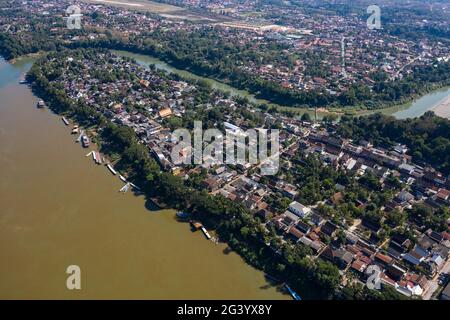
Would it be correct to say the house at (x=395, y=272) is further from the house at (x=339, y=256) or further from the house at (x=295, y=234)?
the house at (x=295, y=234)

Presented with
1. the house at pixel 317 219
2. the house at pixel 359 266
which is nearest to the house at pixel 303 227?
the house at pixel 317 219

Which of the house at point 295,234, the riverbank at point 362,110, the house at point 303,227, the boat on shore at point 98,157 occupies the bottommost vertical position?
the house at point 295,234

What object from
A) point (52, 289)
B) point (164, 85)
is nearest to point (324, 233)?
point (52, 289)

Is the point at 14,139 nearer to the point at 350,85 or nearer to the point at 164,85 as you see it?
the point at 164,85

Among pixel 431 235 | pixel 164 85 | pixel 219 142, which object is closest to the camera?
pixel 431 235

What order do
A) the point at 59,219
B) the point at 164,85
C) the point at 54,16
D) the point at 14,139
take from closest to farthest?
the point at 59,219
the point at 14,139
the point at 164,85
the point at 54,16

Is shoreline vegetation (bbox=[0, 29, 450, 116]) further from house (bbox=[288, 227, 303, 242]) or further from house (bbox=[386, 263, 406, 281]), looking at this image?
house (bbox=[386, 263, 406, 281])
